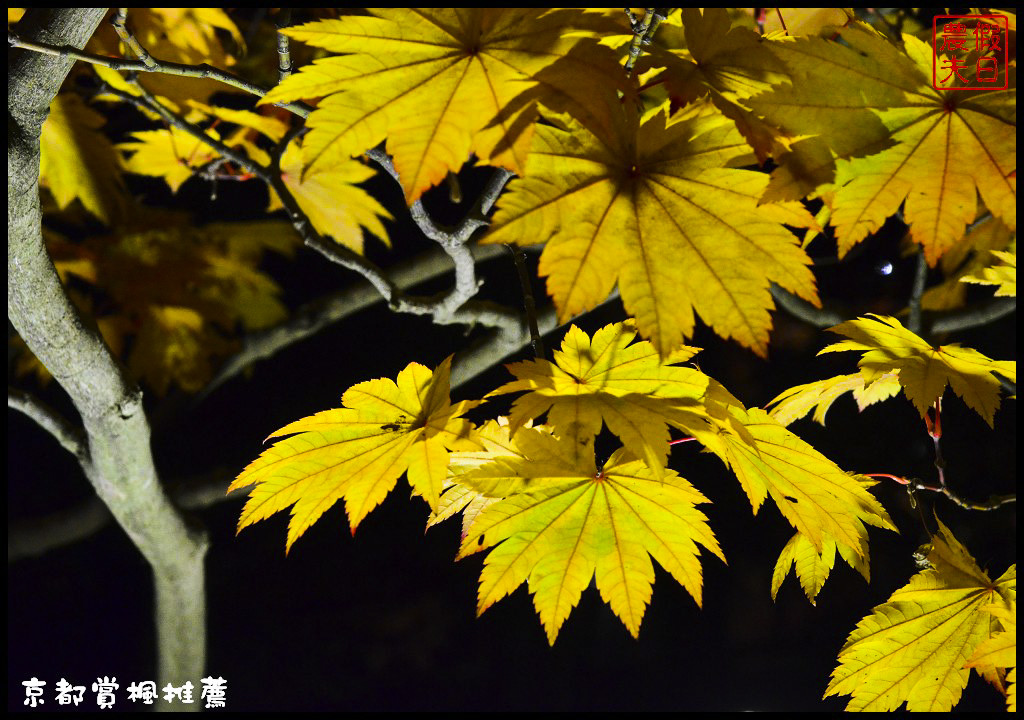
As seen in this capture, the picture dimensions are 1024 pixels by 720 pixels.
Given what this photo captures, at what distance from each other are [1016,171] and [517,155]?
435 mm

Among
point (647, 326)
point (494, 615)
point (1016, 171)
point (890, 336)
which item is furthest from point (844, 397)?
point (647, 326)

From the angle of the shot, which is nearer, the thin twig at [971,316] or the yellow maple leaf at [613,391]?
the yellow maple leaf at [613,391]

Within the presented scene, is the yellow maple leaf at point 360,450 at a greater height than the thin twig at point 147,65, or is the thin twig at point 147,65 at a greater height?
the thin twig at point 147,65

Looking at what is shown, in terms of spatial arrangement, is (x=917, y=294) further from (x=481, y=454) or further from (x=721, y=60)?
(x=481, y=454)

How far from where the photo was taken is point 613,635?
240 cm

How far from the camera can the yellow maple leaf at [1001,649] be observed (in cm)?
81

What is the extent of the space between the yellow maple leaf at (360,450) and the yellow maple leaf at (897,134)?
390 millimetres

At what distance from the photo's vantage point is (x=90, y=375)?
3.69ft

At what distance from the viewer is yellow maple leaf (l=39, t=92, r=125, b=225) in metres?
1.24

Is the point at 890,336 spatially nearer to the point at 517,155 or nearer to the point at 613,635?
the point at 517,155

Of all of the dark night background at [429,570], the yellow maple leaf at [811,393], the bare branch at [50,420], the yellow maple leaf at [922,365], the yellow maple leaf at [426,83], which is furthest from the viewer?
the dark night background at [429,570]

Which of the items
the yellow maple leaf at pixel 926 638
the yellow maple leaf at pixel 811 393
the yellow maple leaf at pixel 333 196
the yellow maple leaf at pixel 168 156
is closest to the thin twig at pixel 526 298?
the yellow maple leaf at pixel 811 393

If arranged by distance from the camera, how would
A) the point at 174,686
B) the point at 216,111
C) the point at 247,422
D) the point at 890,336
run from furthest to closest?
the point at 247,422 → the point at 174,686 → the point at 216,111 → the point at 890,336

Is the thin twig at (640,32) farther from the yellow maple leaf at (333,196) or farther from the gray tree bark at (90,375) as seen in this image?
the yellow maple leaf at (333,196)
